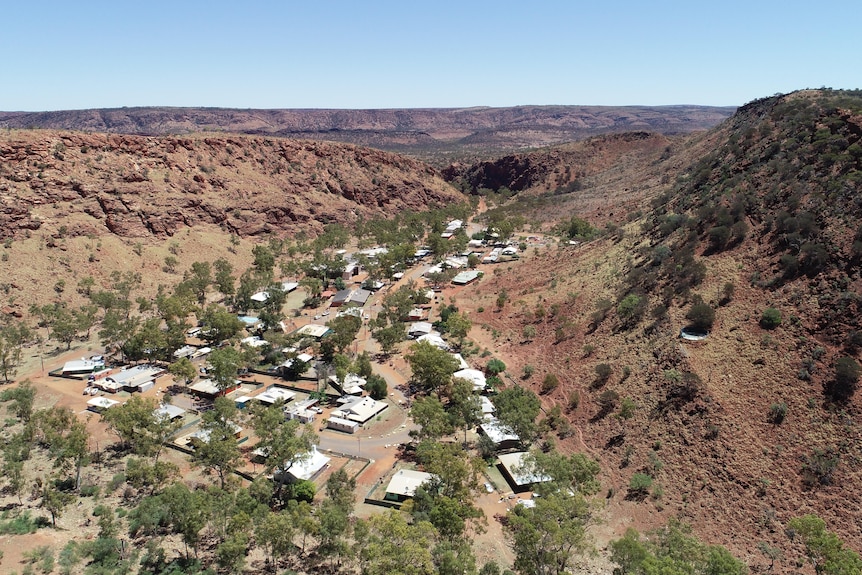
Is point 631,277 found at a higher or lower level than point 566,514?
higher

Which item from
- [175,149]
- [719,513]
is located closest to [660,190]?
[719,513]

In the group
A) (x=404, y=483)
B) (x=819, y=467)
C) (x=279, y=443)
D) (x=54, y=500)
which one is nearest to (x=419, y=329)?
(x=404, y=483)

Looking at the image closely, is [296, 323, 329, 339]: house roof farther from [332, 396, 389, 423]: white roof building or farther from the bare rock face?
the bare rock face

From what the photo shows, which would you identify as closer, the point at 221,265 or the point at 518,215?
the point at 221,265

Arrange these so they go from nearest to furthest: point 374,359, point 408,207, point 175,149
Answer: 1. point 374,359
2. point 175,149
3. point 408,207

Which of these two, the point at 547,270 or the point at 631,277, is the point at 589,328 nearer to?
the point at 631,277

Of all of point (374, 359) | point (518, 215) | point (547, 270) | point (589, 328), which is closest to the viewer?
point (589, 328)

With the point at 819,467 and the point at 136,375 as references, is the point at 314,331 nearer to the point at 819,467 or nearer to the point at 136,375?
the point at 136,375
